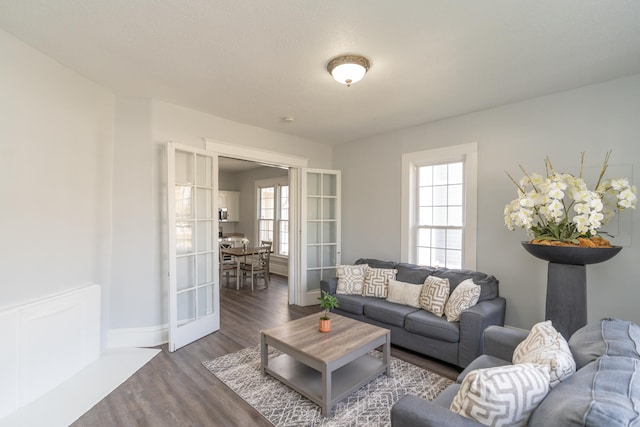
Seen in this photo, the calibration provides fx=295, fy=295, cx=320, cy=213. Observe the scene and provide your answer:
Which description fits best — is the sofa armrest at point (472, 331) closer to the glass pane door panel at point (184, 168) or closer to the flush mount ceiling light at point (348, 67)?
the flush mount ceiling light at point (348, 67)

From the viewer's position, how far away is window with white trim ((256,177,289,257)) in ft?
24.2

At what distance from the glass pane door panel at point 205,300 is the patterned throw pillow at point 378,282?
78.4 inches

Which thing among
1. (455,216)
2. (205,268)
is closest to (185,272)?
(205,268)

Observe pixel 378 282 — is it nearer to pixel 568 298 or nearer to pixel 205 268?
pixel 568 298

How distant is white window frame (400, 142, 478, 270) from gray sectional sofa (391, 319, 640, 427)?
197 centimetres

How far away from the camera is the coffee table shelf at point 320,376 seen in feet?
7.73

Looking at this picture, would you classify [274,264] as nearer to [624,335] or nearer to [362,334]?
[362,334]

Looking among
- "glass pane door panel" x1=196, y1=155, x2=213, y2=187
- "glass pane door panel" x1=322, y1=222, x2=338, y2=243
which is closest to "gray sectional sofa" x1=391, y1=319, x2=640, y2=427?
"glass pane door panel" x1=196, y1=155, x2=213, y2=187

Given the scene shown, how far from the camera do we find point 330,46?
228 cm

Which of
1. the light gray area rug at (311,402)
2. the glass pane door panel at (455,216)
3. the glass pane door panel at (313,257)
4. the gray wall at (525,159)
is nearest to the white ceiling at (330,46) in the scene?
the gray wall at (525,159)

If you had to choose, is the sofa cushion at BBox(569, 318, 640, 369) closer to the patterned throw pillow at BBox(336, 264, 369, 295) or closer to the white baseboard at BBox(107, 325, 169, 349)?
the patterned throw pillow at BBox(336, 264, 369, 295)

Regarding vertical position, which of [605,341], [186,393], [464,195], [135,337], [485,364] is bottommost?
[186,393]

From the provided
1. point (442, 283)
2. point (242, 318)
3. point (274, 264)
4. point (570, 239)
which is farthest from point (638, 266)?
point (274, 264)

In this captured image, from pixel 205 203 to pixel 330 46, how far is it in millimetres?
2431
